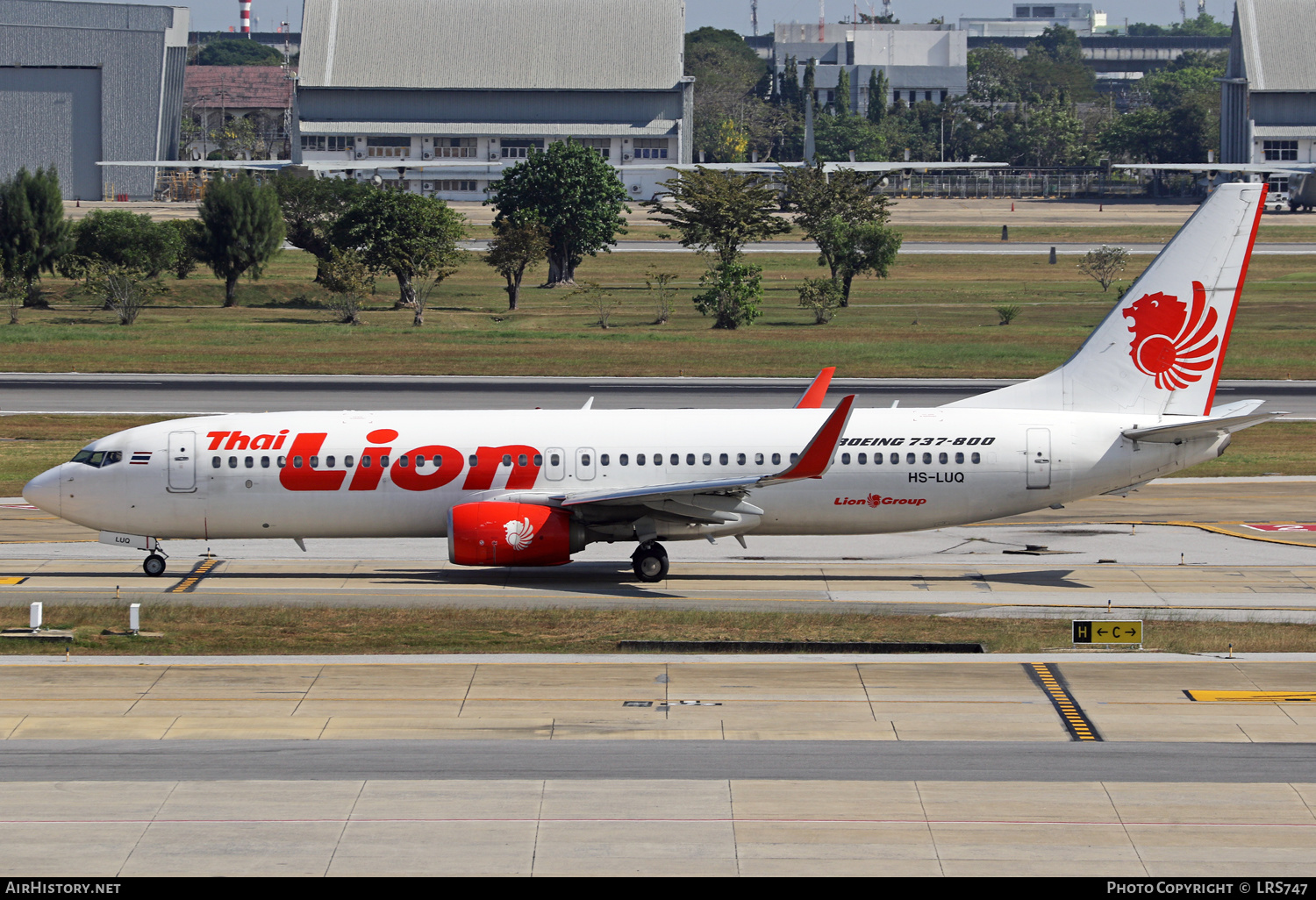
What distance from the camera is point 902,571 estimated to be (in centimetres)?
3881

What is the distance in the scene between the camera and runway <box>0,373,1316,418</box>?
216 ft

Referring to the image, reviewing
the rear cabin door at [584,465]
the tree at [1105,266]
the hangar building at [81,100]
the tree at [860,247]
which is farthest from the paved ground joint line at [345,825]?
the hangar building at [81,100]

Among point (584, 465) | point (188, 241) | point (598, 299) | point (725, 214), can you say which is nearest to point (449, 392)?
point (584, 465)

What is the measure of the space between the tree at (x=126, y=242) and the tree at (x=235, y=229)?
2.70m

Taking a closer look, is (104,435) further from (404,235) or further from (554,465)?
(404,235)

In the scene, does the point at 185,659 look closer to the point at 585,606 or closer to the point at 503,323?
the point at 585,606

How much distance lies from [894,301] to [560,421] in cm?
7899

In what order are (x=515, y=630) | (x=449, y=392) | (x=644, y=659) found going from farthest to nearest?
(x=449, y=392), (x=515, y=630), (x=644, y=659)

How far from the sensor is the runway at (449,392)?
65812 millimetres

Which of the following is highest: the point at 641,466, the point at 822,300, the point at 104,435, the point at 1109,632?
the point at 822,300

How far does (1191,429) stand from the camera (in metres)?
36.8

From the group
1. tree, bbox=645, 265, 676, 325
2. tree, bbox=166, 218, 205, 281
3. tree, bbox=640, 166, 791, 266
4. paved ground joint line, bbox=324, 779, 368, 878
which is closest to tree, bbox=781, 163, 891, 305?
tree, bbox=640, 166, 791, 266

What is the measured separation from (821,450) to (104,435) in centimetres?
3672
